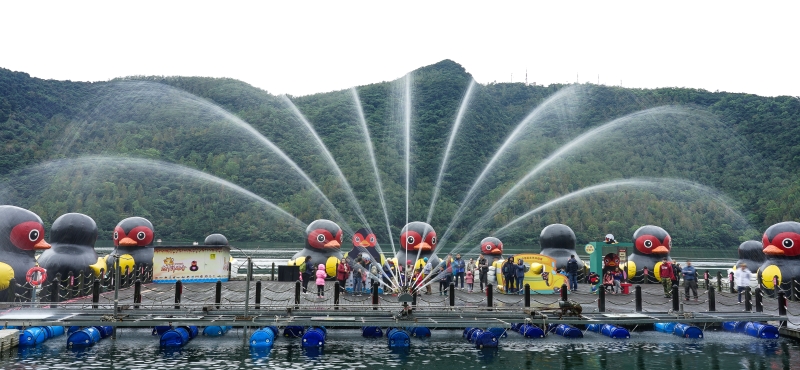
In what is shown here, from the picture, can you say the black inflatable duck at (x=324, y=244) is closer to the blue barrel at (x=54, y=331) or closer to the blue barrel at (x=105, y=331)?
the blue barrel at (x=105, y=331)

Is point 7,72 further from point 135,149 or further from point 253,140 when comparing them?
point 253,140

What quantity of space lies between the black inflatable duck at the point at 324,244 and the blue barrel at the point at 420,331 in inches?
485

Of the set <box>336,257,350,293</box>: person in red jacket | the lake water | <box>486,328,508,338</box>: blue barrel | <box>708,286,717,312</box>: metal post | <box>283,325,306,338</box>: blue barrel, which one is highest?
<box>336,257,350,293</box>: person in red jacket

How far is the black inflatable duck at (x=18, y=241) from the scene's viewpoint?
22.2 meters

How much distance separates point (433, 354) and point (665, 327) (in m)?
9.46

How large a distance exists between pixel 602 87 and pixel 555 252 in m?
90.6

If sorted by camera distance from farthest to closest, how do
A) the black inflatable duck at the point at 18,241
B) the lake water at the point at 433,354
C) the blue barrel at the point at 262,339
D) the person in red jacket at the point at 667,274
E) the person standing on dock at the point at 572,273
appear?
the person standing on dock at the point at 572,273, the person in red jacket at the point at 667,274, the black inflatable duck at the point at 18,241, the blue barrel at the point at 262,339, the lake water at the point at 433,354

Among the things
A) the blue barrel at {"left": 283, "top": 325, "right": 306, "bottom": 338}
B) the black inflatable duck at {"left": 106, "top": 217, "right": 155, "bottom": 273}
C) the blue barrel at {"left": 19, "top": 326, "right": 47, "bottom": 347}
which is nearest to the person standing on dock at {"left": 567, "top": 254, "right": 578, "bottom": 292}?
the blue barrel at {"left": 283, "top": 325, "right": 306, "bottom": 338}

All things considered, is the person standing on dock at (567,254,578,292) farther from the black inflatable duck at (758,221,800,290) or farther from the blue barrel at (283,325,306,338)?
the blue barrel at (283,325,306,338)

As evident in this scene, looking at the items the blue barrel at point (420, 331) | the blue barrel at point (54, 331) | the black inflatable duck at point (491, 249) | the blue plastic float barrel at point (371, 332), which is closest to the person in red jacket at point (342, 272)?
the blue plastic float barrel at point (371, 332)

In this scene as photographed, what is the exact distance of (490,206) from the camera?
73688 mm

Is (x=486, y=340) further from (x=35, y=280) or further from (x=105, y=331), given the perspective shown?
(x=35, y=280)

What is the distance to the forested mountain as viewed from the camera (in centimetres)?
7794

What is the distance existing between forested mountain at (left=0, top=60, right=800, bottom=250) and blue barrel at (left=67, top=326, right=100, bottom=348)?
5076 centimetres
